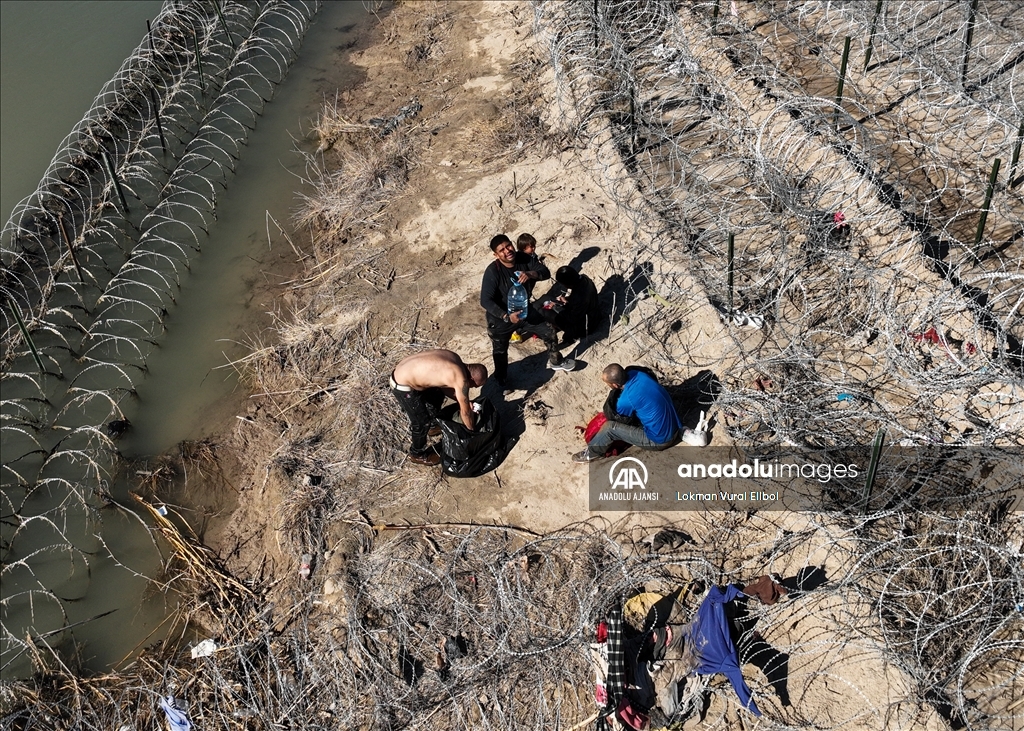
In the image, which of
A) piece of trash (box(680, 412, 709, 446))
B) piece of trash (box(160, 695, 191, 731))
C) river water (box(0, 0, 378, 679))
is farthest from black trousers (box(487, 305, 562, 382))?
piece of trash (box(160, 695, 191, 731))

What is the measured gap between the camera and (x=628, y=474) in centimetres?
854

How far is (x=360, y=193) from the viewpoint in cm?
1292

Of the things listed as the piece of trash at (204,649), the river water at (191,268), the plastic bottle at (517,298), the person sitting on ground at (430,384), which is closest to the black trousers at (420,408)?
the person sitting on ground at (430,384)

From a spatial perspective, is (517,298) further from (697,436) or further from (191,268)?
(191,268)

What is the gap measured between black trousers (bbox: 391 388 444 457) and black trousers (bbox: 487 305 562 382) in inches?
35.4

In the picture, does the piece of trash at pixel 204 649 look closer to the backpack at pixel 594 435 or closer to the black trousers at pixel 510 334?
the black trousers at pixel 510 334

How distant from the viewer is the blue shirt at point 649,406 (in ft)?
26.5

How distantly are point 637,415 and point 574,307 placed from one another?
1637 millimetres

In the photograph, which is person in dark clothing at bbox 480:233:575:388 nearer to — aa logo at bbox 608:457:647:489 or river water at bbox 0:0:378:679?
aa logo at bbox 608:457:647:489

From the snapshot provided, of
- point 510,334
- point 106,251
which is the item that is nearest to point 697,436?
point 510,334

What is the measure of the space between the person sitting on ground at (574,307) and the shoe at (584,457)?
1460 millimetres

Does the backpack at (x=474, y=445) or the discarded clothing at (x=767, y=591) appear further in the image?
the backpack at (x=474, y=445)

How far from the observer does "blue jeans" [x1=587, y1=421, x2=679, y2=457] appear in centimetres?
835

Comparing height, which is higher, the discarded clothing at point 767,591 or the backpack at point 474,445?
the backpack at point 474,445
